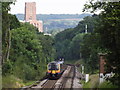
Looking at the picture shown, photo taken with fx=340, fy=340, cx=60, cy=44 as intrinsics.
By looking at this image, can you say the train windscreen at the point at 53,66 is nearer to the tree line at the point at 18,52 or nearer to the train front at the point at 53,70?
the train front at the point at 53,70

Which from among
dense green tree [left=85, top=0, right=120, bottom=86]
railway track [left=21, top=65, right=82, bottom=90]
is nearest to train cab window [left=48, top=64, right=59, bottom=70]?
railway track [left=21, top=65, right=82, bottom=90]

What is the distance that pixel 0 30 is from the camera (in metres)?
32.5

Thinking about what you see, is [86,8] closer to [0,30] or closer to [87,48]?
[0,30]

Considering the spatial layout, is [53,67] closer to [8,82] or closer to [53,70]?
[53,70]

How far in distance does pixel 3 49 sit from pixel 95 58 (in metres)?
13.0

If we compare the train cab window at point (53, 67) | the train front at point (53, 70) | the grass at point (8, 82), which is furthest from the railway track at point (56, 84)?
the grass at point (8, 82)

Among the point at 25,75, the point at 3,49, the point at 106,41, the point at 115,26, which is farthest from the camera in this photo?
the point at 25,75

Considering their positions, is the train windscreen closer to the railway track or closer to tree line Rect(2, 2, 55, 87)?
the railway track

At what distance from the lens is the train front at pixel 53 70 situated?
135ft

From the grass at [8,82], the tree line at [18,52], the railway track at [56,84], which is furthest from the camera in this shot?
the tree line at [18,52]

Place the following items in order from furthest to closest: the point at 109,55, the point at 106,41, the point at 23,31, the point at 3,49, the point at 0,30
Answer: the point at 23,31
the point at 3,49
the point at 0,30
the point at 106,41
the point at 109,55

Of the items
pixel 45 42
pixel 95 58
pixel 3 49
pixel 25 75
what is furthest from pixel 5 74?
pixel 45 42

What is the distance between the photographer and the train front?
135ft

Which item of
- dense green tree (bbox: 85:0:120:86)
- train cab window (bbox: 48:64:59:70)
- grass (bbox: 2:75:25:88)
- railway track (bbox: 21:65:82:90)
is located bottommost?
railway track (bbox: 21:65:82:90)
